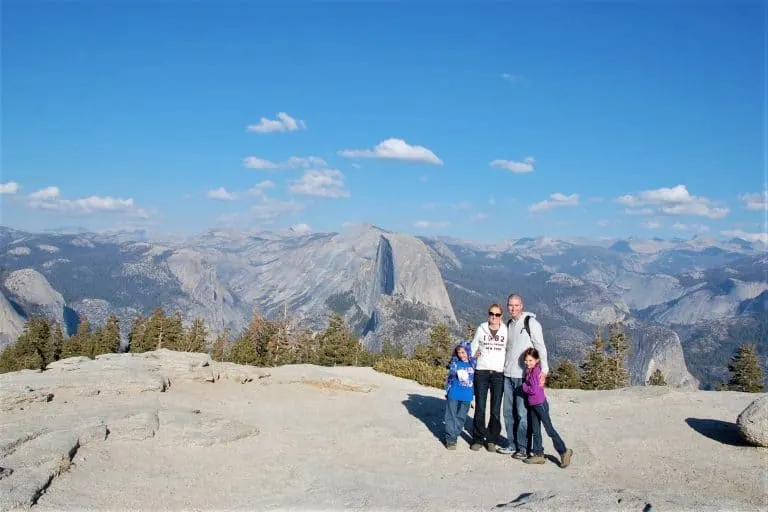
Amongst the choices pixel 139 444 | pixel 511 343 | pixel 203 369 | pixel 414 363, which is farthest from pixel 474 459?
pixel 414 363

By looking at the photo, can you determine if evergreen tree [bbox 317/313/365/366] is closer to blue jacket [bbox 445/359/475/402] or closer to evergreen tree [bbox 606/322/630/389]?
evergreen tree [bbox 606/322/630/389]

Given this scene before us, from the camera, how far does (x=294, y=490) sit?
9477 mm

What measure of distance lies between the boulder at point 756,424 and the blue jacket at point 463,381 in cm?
595

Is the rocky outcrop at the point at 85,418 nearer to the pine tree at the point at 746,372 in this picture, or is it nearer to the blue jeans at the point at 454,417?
the blue jeans at the point at 454,417

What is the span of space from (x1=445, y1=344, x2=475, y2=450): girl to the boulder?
5.96 meters

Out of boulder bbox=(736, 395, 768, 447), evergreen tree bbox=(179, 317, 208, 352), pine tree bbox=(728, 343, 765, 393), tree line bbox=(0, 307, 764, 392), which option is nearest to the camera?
boulder bbox=(736, 395, 768, 447)

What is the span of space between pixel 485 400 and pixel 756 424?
5.78 meters

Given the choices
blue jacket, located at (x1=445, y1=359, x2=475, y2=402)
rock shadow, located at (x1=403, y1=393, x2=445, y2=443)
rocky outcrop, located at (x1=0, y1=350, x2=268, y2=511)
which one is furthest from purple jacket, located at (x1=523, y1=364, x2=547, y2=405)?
rocky outcrop, located at (x1=0, y1=350, x2=268, y2=511)

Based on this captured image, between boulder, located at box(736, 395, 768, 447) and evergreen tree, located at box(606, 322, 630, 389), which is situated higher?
boulder, located at box(736, 395, 768, 447)

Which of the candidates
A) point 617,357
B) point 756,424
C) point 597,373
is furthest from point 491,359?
point 617,357

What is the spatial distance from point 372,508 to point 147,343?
50.9 m

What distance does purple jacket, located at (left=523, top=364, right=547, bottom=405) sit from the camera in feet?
34.9

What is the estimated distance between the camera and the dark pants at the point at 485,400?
37.7 ft

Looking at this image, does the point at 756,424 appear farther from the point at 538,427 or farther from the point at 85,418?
the point at 85,418
